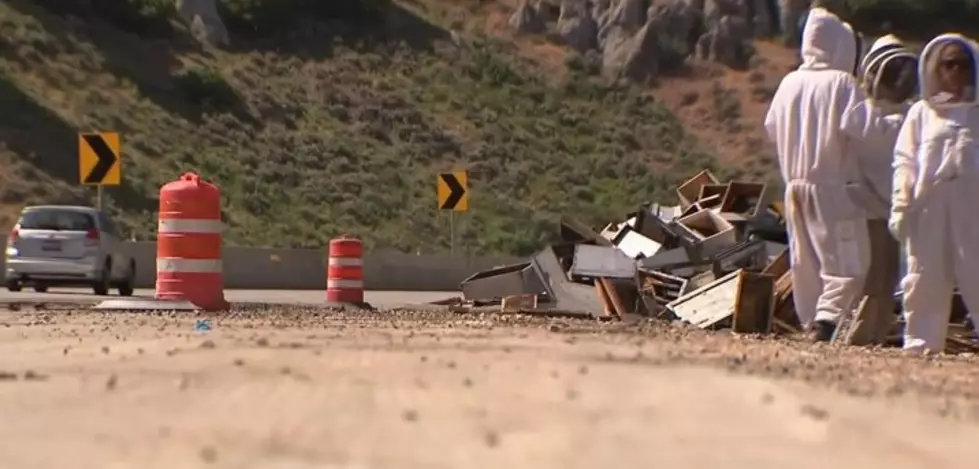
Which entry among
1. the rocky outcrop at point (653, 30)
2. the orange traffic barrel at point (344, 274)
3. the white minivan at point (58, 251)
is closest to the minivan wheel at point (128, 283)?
the white minivan at point (58, 251)

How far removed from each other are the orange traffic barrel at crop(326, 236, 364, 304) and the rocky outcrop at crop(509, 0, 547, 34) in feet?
178

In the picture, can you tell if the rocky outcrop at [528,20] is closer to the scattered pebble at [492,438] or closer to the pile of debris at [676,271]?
the pile of debris at [676,271]

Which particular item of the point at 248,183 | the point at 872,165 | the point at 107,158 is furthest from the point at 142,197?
the point at 872,165

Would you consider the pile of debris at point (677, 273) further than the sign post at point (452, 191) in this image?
No

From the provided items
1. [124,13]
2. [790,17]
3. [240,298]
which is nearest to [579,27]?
[790,17]

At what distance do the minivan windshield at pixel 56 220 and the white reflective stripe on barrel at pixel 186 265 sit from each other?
10366mm

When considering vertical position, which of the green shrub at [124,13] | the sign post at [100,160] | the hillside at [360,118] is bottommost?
the sign post at [100,160]

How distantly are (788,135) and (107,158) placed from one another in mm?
14850

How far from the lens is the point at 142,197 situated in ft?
141

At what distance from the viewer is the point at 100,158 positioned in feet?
78.3

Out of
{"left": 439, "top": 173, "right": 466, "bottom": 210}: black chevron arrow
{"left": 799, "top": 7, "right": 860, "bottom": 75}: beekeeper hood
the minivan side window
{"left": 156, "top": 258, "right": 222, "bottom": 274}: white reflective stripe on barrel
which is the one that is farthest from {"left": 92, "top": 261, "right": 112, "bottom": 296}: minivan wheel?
{"left": 799, "top": 7, "right": 860, "bottom": 75}: beekeeper hood

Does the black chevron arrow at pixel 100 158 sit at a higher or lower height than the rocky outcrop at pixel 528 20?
lower

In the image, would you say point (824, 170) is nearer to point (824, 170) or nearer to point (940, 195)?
point (824, 170)

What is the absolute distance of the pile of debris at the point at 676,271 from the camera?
1328cm
